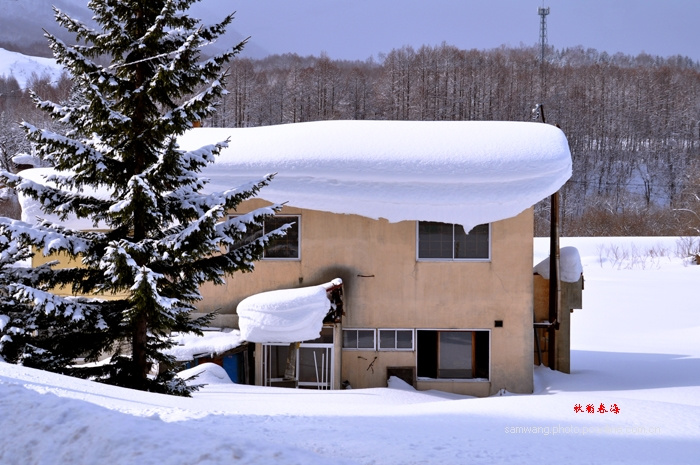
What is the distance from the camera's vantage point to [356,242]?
15.5 metres

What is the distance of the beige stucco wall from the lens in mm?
15258

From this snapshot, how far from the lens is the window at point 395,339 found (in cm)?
1537

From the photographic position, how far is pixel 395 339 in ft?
50.6

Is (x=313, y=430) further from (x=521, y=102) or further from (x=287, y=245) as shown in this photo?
(x=521, y=102)

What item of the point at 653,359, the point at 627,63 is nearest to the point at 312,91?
the point at 627,63

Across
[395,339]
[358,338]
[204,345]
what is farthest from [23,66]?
[395,339]

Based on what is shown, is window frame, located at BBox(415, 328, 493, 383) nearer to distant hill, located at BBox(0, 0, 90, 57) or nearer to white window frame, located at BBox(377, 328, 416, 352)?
white window frame, located at BBox(377, 328, 416, 352)

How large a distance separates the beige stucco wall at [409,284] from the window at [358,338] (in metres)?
0.15

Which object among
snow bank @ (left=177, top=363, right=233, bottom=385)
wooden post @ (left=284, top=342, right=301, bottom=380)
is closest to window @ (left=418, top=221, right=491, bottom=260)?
wooden post @ (left=284, top=342, right=301, bottom=380)

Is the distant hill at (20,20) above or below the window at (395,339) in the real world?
above

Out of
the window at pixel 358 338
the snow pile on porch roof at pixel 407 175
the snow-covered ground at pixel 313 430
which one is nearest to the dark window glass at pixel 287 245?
the snow pile on porch roof at pixel 407 175

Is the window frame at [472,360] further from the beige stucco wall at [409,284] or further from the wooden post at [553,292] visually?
the wooden post at [553,292]

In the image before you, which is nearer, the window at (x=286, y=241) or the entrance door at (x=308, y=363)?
the entrance door at (x=308, y=363)

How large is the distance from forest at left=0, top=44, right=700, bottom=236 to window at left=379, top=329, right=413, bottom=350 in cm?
5847
